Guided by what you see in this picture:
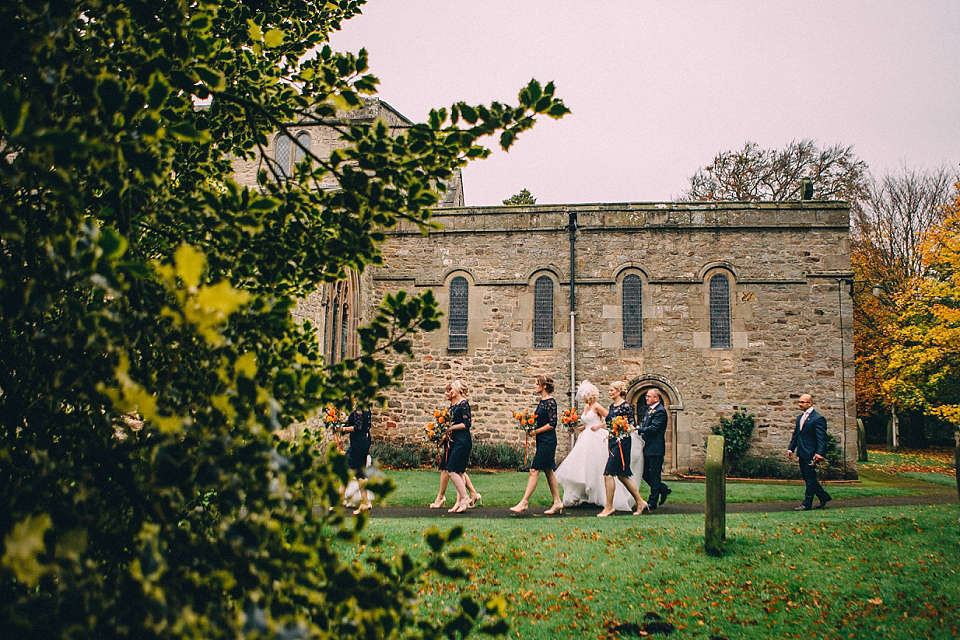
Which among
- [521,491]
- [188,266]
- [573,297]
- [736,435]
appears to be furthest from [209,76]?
[736,435]

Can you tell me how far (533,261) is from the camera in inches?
684

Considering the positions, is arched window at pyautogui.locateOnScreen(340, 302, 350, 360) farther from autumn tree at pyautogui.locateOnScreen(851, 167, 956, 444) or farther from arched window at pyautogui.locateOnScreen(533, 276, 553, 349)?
autumn tree at pyautogui.locateOnScreen(851, 167, 956, 444)

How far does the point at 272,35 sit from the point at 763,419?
1694 centimetres

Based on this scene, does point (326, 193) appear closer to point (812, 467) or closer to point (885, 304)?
point (812, 467)

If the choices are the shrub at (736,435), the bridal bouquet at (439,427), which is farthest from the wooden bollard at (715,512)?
the shrub at (736,435)

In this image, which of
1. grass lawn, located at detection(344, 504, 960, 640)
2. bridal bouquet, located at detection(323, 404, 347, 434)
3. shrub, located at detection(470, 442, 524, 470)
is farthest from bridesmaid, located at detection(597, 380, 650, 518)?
shrub, located at detection(470, 442, 524, 470)

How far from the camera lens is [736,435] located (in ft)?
52.1

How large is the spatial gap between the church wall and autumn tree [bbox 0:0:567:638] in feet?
47.0

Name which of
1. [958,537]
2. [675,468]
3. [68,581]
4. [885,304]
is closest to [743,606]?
[958,537]

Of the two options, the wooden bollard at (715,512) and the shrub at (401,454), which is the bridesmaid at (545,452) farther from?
the shrub at (401,454)

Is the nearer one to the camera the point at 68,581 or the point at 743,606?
the point at 68,581

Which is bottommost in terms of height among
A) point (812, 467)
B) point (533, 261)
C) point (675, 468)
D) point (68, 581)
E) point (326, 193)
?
point (675, 468)

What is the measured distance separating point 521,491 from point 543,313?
6821 mm

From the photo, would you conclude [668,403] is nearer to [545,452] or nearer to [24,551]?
[545,452]
